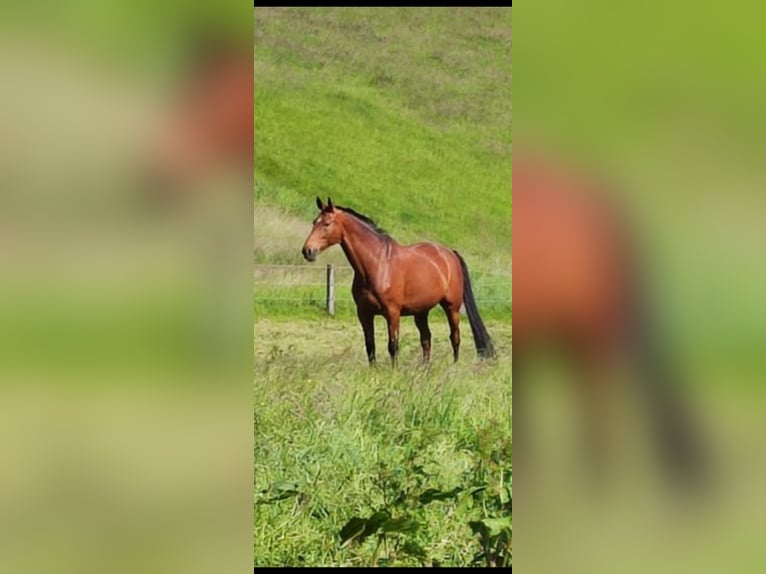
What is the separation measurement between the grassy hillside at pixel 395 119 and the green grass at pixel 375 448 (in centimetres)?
37

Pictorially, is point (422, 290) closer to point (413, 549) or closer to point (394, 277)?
point (394, 277)

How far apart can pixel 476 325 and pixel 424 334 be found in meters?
0.16

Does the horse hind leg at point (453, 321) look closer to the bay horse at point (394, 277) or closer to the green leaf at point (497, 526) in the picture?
the bay horse at point (394, 277)

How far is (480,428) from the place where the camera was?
2.48 metres

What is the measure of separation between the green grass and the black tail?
27 millimetres

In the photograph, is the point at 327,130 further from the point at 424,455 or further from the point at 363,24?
the point at 424,455

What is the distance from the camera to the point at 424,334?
8.77 feet
